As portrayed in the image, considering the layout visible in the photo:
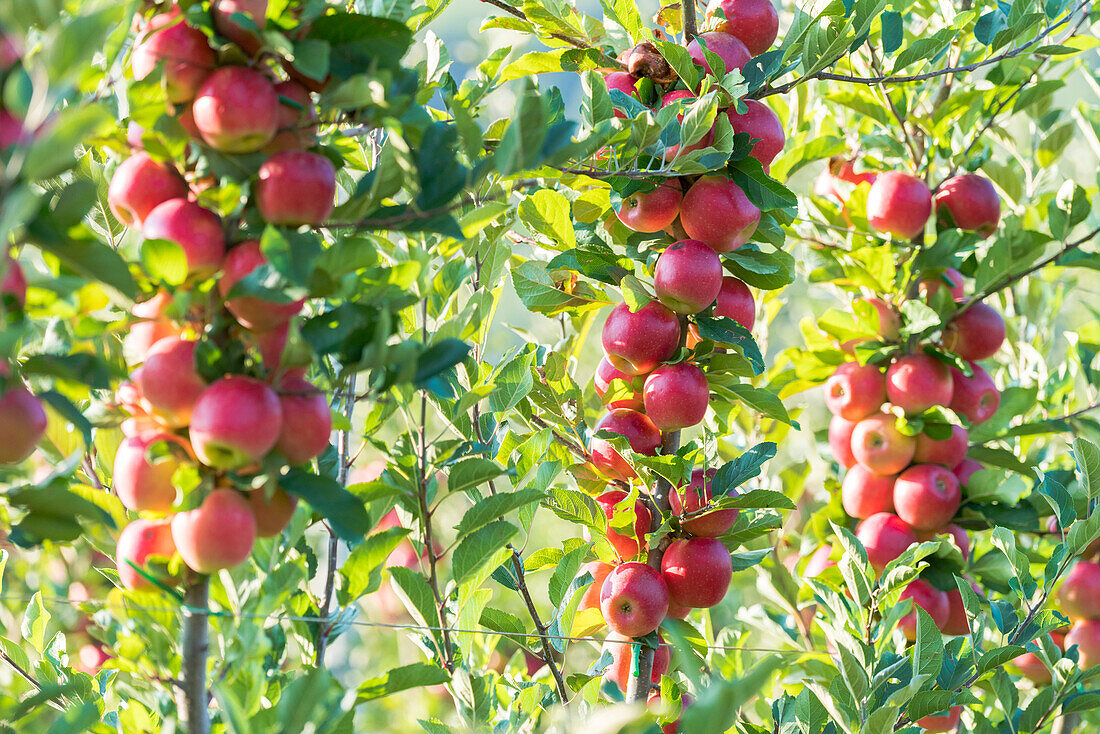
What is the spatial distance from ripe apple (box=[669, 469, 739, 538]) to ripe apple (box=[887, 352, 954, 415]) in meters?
0.34

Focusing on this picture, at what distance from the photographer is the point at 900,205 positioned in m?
1.07

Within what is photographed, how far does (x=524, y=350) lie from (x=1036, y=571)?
89 centimetres

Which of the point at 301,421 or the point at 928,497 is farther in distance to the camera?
the point at 928,497

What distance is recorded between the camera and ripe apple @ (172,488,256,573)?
455 mm

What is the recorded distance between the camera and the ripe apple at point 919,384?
3.40 feet

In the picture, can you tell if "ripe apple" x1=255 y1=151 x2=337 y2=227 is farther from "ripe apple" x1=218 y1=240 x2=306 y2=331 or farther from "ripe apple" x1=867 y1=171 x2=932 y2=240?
"ripe apple" x1=867 y1=171 x2=932 y2=240

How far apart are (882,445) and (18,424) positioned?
891mm

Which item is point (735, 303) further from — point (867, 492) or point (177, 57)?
point (177, 57)

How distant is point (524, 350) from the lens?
801mm

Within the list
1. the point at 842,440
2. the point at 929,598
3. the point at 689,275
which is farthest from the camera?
the point at 842,440

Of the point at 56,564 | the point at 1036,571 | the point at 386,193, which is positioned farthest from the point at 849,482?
the point at 56,564

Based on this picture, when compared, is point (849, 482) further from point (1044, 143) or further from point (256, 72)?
point (256, 72)

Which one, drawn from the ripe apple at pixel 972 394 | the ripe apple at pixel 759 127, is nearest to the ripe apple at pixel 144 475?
the ripe apple at pixel 759 127

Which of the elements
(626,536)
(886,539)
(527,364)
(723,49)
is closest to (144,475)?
(527,364)
